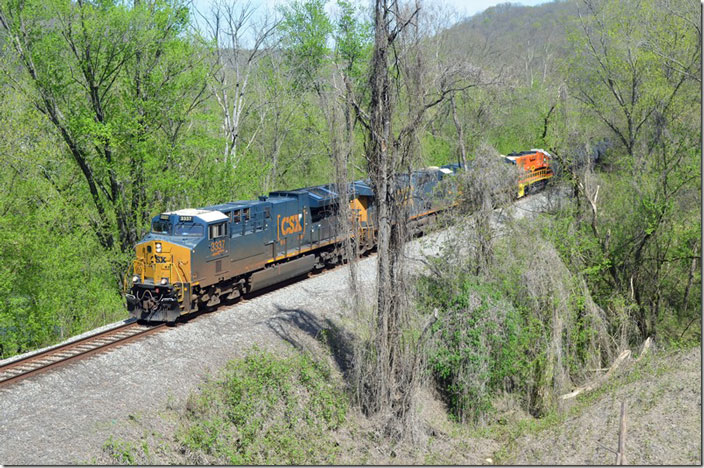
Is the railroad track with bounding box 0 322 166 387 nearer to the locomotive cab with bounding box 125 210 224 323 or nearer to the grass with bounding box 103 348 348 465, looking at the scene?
the locomotive cab with bounding box 125 210 224 323

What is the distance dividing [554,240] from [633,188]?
14.2 ft

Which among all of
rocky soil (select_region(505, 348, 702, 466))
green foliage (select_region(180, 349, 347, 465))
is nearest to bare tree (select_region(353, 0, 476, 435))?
green foliage (select_region(180, 349, 347, 465))

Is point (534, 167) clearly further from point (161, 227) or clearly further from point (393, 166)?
point (161, 227)

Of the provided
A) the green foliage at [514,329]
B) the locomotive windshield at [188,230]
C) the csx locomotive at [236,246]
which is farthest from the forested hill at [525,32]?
the locomotive windshield at [188,230]

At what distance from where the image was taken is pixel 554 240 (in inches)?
763

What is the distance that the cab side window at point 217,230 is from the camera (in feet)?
59.0

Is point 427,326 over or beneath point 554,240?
beneath

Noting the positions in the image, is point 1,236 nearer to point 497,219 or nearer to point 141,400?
point 141,400

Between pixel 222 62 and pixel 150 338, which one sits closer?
pixel 150 338

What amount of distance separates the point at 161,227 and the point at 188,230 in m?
1.08

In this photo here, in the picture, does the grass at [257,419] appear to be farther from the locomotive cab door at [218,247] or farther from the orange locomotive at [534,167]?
the orange locomotive at [534,167]

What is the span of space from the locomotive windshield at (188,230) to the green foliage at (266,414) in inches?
171

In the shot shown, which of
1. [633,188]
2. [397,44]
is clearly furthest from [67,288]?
[633,188]

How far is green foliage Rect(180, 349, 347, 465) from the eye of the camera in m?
12.6
